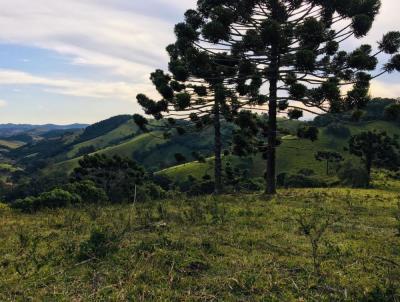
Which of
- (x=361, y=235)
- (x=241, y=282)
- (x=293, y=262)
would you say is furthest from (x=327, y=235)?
(x=241, y=282)

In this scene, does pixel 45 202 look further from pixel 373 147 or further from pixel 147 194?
pixel 373 147

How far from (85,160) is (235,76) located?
1654 inches

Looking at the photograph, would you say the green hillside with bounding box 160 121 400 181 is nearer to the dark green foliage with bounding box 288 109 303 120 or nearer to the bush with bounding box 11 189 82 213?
the dark green foliage with bounding box 288 109 303 120

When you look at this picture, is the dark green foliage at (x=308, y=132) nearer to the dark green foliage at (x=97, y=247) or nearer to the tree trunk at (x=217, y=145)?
the tree trunk at (x=217, y=145)

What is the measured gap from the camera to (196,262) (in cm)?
902

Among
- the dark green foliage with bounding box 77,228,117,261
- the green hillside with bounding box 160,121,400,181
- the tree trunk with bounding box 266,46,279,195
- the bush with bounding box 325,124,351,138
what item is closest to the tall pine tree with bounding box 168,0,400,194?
the tree trunk with bounding box 266,46,279,195

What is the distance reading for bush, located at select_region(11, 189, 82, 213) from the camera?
20.1m

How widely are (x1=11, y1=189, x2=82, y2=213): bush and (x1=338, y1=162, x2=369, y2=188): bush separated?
38.2m

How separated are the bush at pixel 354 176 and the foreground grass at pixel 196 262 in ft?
126

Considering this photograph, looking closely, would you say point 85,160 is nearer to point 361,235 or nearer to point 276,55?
point 276,55

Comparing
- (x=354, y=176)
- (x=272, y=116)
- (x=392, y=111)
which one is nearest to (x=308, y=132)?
(x=272, y=116)

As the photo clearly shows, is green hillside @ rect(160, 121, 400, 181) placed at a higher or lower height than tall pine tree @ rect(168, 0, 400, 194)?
lower

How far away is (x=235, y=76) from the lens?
30766mm

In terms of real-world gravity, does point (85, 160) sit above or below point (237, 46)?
below
